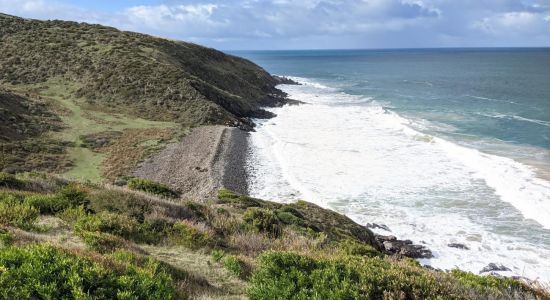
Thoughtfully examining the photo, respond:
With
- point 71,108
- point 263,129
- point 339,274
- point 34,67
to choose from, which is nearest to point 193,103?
point 263,129

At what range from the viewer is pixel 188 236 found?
11.0 meters

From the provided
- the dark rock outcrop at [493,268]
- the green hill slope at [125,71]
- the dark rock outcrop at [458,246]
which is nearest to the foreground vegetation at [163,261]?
the dark rock outcrop at [493,268]

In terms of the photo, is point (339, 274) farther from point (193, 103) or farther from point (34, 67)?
point (34, 67)

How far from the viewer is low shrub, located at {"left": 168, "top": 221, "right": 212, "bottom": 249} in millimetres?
10766

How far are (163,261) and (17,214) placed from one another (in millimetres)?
4415

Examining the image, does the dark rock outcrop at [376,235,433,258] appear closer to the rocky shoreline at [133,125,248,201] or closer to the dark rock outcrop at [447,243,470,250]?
the dark rock outcrop at [447,243,470,250]

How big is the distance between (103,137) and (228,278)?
31.3 metres

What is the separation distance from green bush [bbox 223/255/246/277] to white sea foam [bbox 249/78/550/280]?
13.5 metres

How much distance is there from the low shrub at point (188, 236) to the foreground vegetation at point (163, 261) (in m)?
0.02

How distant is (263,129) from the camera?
164 feet

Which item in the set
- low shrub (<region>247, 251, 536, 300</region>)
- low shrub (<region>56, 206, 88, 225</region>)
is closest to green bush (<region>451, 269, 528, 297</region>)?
Answer: low shrub (<region>247, 251, 536, 300</region>)

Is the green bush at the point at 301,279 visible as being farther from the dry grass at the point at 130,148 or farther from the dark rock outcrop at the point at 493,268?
the dry grass at the point at 130,148

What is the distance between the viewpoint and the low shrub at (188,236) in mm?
10766

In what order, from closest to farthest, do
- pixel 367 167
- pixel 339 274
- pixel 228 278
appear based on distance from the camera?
pixel 339 274, pixel 228 278, pixel 367 167
